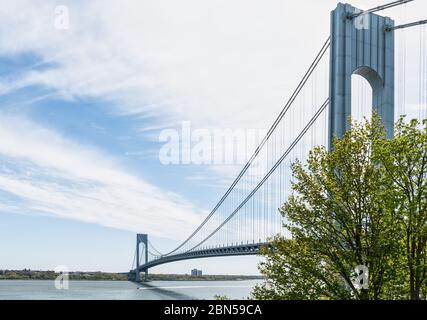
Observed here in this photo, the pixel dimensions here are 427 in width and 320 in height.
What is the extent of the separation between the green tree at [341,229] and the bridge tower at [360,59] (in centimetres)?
690

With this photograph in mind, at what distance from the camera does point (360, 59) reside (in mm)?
21812

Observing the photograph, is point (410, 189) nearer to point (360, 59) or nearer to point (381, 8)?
point (360, 59)

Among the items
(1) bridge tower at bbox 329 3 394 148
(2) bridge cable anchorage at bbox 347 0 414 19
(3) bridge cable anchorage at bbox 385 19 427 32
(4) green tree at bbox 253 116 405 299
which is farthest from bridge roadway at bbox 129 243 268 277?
(3) bridge cable anchorage at bbox 385 19 427 32

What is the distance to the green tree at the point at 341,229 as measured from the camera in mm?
12195

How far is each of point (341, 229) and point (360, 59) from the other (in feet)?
35.6

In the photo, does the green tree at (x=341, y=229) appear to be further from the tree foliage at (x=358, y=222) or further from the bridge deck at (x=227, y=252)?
the bridge deck at (x=227, y=252)

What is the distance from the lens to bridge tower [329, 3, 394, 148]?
21.2m

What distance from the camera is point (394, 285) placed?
12.5m

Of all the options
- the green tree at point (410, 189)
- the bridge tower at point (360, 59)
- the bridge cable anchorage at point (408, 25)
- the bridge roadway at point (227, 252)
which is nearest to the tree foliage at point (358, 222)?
the green tree at point (410, 189)

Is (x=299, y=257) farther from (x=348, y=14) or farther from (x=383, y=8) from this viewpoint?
(x=383, y=8)

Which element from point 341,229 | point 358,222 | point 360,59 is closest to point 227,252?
point 360,59

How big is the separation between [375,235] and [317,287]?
207cm

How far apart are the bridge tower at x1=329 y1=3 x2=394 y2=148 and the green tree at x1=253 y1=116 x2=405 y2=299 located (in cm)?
690
